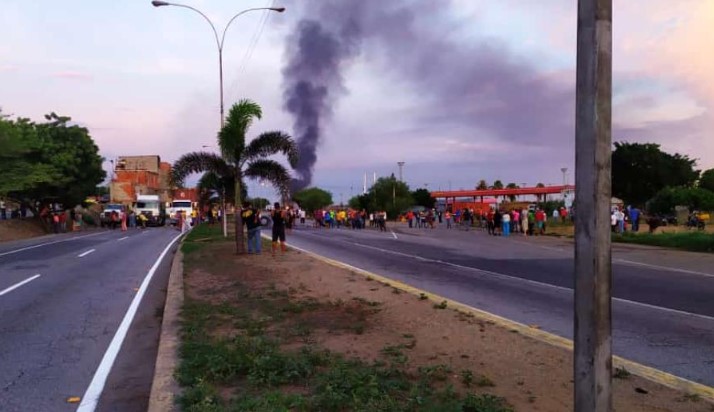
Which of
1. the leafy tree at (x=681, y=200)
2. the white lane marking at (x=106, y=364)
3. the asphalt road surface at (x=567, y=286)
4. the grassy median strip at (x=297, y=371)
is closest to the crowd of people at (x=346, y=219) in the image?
the asphalt road surface at (x=567, y=286)

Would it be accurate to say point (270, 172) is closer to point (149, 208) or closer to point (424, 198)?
point (149, 208)

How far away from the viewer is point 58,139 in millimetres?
49719

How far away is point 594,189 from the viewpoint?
3.34 metres

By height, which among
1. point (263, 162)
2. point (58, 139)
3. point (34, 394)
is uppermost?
point (58, 139)

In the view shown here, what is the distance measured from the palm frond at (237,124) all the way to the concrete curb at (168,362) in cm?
957

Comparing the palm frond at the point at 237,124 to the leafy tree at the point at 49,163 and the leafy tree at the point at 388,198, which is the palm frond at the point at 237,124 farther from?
the leafy tree at the point at 388,198

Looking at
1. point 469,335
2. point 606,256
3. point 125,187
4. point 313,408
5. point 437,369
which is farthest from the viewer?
point 125,187

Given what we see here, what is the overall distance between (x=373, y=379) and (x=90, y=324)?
566 cm

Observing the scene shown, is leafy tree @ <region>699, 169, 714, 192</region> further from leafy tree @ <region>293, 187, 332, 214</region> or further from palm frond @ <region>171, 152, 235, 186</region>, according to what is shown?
palm frond @ <region>171, 152, 235, 186</region>

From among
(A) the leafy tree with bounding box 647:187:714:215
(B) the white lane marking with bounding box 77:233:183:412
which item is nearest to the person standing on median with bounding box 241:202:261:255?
(B) the white lane marking with bounding box 77:233:183:412

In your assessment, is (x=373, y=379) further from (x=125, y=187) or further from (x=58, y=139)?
(x=125, y=187)

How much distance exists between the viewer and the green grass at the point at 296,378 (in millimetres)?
4832

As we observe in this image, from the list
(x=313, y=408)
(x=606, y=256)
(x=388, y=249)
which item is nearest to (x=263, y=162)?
(x=388, y=249)

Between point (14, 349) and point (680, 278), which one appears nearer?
point (14, 349)
